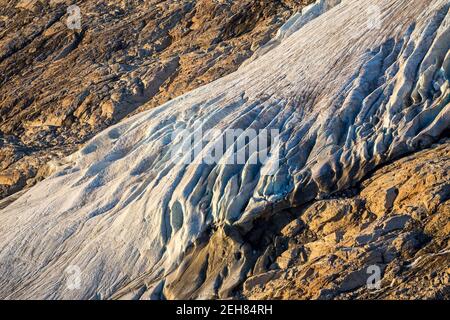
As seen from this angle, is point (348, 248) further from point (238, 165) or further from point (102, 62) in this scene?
point (102, 62)

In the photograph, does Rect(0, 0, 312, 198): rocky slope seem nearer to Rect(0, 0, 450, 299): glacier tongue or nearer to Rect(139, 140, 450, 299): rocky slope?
Rect(0, 0, 450, 299): glacier tongue

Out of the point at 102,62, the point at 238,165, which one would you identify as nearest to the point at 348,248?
the point at 238,165

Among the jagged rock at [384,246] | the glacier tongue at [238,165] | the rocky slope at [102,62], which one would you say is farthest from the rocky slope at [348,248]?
the rocky slope at [102,62]

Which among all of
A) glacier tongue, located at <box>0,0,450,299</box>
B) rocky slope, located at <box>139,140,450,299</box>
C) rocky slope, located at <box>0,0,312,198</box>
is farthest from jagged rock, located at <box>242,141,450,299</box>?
rocky slope, located at <box>0,0,312,198</box>

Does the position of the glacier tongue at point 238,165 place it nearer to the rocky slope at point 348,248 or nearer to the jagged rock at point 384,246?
the rocky slope at point 348,248

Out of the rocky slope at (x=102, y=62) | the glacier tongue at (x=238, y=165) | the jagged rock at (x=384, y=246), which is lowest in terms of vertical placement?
the jagged rock at (x=384, y=246)

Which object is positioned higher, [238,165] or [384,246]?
[238,165]
